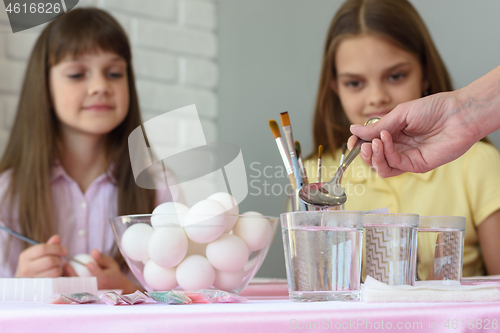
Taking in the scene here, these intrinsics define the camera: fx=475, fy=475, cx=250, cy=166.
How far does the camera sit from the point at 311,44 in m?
1.34

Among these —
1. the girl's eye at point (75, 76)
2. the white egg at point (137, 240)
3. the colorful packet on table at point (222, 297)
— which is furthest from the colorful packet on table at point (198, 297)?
the girl's eye at point (75, 76)

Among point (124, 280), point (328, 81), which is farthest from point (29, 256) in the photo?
point (328, 81)

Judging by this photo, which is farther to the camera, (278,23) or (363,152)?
(278,23)

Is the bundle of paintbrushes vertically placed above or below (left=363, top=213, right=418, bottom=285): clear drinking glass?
above

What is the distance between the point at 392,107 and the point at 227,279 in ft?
2.81

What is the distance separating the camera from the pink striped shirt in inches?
54.0

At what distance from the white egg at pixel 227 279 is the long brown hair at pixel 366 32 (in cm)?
81

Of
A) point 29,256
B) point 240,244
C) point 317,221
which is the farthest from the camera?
point 29,256

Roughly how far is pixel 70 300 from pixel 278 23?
3.61 ft

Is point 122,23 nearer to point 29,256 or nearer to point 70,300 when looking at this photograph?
point 29,256

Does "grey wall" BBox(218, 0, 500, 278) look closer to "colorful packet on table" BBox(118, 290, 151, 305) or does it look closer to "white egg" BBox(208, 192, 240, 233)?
"white egg" BBox(208, 192, 240, 233)

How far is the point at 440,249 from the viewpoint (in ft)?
1.74

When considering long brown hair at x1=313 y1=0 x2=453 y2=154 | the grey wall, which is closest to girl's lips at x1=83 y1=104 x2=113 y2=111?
the grey wall

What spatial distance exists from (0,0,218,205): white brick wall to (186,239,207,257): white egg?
0.92 m
